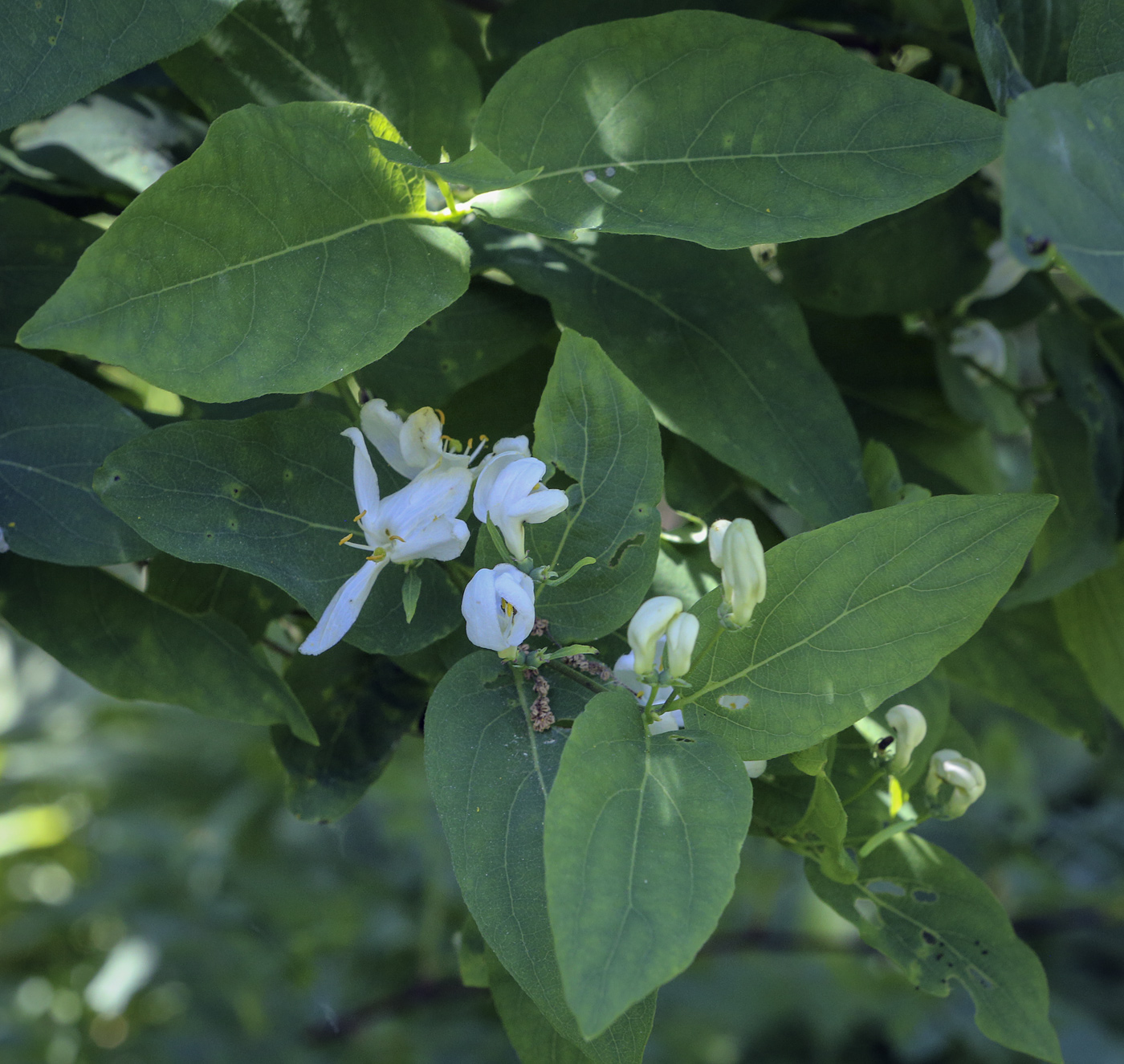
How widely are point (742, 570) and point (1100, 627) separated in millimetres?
319

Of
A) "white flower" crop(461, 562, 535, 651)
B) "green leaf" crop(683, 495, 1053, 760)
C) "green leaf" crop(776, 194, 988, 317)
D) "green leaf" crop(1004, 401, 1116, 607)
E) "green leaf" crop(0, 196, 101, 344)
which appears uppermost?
"green leaf" crop(0, 196, 101, 344)

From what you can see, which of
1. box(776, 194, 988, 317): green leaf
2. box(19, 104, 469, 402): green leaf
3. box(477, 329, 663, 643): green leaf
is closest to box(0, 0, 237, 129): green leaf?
box(19, 104, 469, 402): green leaf

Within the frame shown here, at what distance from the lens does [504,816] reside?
0.29 metres

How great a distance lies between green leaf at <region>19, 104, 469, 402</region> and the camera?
0.29 m

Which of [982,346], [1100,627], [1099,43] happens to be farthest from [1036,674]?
[1099,43]

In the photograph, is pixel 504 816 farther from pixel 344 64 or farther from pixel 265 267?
pixel 344 64

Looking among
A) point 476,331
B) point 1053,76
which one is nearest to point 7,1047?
point 476,331

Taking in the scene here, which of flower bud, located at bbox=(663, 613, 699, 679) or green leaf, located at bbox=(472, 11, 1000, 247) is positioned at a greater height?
green leaf, located at bbox=(472, 11, 1000, 247)

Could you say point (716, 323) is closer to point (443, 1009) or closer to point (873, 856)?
point (873, 856)

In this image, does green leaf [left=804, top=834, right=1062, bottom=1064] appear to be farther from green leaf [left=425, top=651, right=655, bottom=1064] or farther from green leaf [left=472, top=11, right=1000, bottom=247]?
green leaf [left=472, top=11, right=1000, bottom=247]

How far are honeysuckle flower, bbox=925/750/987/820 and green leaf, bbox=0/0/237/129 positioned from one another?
13.8 inches

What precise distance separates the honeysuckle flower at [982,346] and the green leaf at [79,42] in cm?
38

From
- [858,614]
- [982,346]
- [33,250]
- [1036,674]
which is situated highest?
[33,250]

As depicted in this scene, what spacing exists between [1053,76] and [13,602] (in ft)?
1.45
